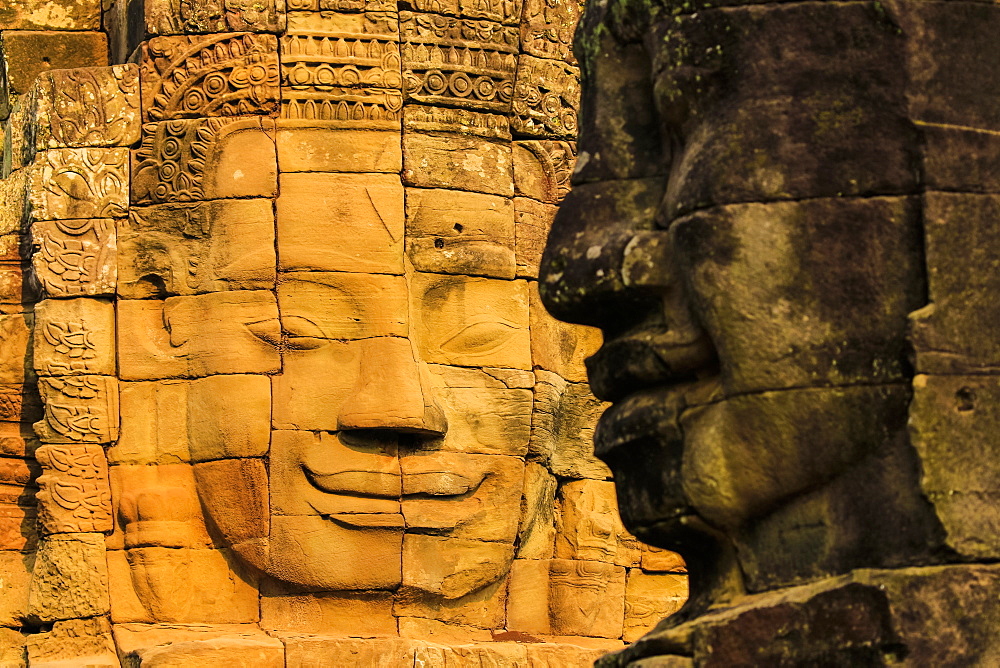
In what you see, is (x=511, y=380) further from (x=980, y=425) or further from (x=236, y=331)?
(x=980, y=425)

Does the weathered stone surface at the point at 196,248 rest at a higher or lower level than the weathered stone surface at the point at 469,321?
higher

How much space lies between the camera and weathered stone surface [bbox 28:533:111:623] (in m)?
12.4

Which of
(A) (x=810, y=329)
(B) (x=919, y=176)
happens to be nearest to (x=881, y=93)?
(B) (x=919, y=176)

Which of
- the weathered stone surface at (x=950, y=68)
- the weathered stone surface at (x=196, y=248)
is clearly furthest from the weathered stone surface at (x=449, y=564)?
the weathered stone surface at (x=950, y=68)

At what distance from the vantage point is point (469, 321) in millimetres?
12711

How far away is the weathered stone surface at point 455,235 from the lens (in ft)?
41.5

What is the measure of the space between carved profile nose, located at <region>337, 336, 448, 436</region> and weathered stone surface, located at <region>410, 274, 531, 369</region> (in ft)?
0.81

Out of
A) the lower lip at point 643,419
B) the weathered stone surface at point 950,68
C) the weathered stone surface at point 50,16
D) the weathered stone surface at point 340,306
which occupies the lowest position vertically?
the lower lip at point 643,419

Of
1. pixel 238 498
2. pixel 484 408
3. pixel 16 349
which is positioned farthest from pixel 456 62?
pixel 16 349

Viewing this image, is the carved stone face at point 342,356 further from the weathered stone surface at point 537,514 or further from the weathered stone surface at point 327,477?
the weathered stone surface at point 537,514

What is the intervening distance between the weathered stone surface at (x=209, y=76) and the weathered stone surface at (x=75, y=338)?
1.22 m

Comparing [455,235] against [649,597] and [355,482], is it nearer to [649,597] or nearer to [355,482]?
[355,482]

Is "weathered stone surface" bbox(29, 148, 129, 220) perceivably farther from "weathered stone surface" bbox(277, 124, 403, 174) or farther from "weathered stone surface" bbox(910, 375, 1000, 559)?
"weathered stone surface" bbox(910, 375, 1000, 559)

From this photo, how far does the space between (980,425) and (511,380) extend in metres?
7.88
